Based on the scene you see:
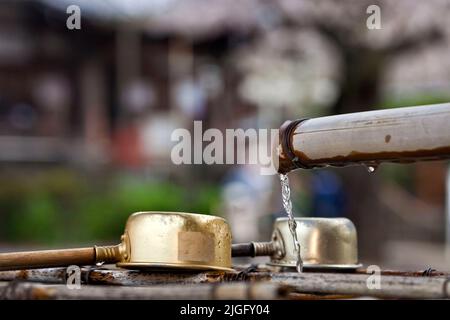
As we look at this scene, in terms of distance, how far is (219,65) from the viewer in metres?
16.0

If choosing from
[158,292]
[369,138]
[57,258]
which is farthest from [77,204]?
[158,292]

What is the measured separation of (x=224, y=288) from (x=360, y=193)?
9360 mm

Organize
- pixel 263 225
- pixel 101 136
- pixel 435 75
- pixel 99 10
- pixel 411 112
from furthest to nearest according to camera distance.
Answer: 1. pixel 101 136
2. pixel 99 10
3. pixel 435 75
4. pixel 263 225
5. pixel 411 112

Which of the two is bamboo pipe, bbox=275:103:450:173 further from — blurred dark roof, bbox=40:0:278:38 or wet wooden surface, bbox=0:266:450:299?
blurred dark roof, bbox=40:0:278:38

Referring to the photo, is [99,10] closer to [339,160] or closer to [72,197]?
[72,197]

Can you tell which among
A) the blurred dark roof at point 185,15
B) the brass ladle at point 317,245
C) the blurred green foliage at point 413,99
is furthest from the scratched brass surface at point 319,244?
the blurred green foliage at point 413,99

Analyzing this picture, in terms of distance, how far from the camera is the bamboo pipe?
146 centimetres

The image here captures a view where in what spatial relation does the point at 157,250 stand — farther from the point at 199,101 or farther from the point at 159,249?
the point at 199,101

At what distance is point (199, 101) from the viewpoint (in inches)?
666

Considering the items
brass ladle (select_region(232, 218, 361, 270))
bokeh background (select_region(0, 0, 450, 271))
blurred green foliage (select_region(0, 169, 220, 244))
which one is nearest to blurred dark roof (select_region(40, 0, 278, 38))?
bokeh background (select_region(0, 0, 450, 271))

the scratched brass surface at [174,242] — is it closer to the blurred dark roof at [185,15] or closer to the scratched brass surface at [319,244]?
the scratched brass surface at [319,244]

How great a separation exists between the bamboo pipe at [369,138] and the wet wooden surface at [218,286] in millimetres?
201

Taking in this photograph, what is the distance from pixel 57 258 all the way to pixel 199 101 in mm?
15175

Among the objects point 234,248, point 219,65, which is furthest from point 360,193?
point 234,248
